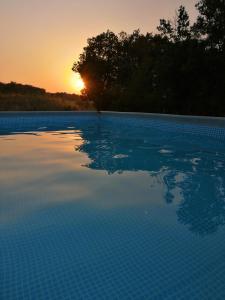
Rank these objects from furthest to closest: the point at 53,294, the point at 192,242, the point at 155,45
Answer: the point at 155,45 → the point at 192,242 → the point at 53,294

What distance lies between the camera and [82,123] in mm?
15477

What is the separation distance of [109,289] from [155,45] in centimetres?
1312

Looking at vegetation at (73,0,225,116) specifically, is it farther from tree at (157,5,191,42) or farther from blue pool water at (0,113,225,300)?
blue pool water at (0,113,225,300)

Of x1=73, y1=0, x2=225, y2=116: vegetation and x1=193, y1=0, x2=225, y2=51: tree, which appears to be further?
x1=73, y1=0, x2=225, y2=116: vegetation

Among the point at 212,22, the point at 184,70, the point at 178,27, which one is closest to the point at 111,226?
the point at 184,70

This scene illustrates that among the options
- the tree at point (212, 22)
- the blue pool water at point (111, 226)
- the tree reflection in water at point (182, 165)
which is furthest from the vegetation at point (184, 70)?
the blue pool water at point (111, 226)

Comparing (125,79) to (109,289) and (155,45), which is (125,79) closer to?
(155,45)

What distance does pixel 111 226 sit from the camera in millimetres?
3160

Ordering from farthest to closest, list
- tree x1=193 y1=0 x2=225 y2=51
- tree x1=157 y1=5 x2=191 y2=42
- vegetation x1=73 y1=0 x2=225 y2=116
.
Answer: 1. tree x1=157 y1=5 x2=191 y2=42
2. vegetation x1=73 y1=0 x2=225 y2=116
3. tree x1=193 y1=0 x2=225 y2=51

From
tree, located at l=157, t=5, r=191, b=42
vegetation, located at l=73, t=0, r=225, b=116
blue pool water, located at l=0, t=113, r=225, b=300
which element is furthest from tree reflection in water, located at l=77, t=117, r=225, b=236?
tree, located at l=157, t=5, r=191, b=42

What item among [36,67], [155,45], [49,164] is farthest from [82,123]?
[49,164]

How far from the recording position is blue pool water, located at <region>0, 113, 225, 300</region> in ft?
7.25

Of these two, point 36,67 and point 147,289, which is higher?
point 36,67

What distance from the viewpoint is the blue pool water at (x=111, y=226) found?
7.25 feet
